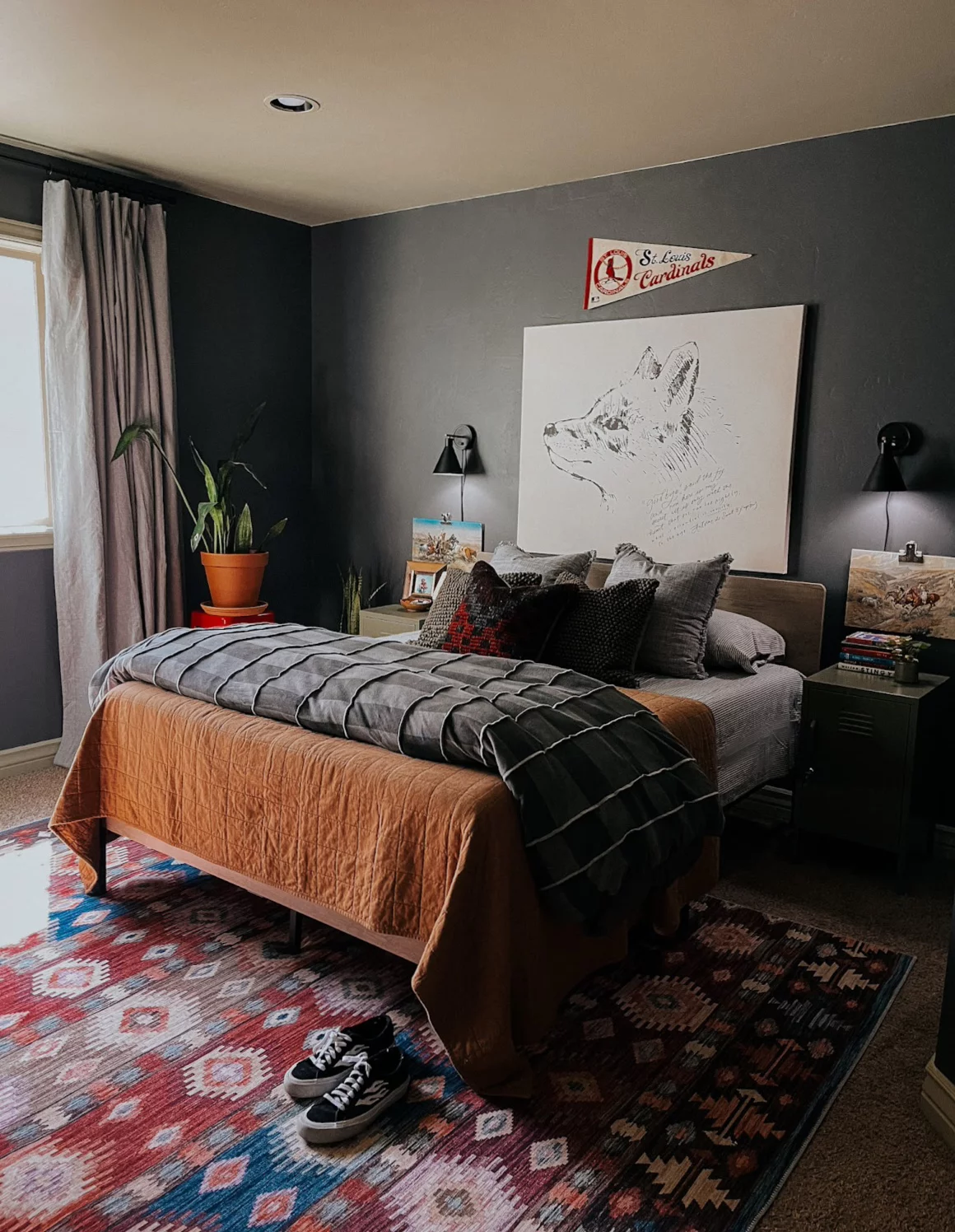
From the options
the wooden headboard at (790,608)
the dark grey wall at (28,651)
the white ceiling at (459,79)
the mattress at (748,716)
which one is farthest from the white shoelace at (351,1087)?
the dark grey wall at (28,651)

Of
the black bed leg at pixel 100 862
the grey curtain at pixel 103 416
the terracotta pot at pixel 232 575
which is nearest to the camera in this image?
the black bed leg at pixel 100 862

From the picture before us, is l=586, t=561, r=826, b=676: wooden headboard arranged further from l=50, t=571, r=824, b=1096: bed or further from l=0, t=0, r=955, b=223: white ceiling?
l=0, t=0, r=955, b=223: white ceiling

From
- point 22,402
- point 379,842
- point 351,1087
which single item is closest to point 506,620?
point 379,842

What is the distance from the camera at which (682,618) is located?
135 inches

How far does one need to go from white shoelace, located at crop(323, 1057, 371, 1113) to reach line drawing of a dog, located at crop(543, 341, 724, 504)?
2.70 m

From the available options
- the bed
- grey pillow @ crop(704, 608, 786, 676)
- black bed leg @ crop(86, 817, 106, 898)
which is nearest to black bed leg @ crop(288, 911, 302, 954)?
the bed

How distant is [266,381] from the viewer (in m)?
5.11

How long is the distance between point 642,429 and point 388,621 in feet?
4.73

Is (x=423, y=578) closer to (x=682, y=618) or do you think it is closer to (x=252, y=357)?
(x=252, y=357)

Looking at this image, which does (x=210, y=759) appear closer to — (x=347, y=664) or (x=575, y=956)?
(x=347, y=664)

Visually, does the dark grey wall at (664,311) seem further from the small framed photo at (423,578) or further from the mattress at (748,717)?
the mattress at (748,717)

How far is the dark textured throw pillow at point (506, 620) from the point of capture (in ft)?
10.3

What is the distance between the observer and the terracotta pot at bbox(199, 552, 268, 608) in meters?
4.55

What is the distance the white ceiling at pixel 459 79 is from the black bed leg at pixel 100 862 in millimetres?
2345
